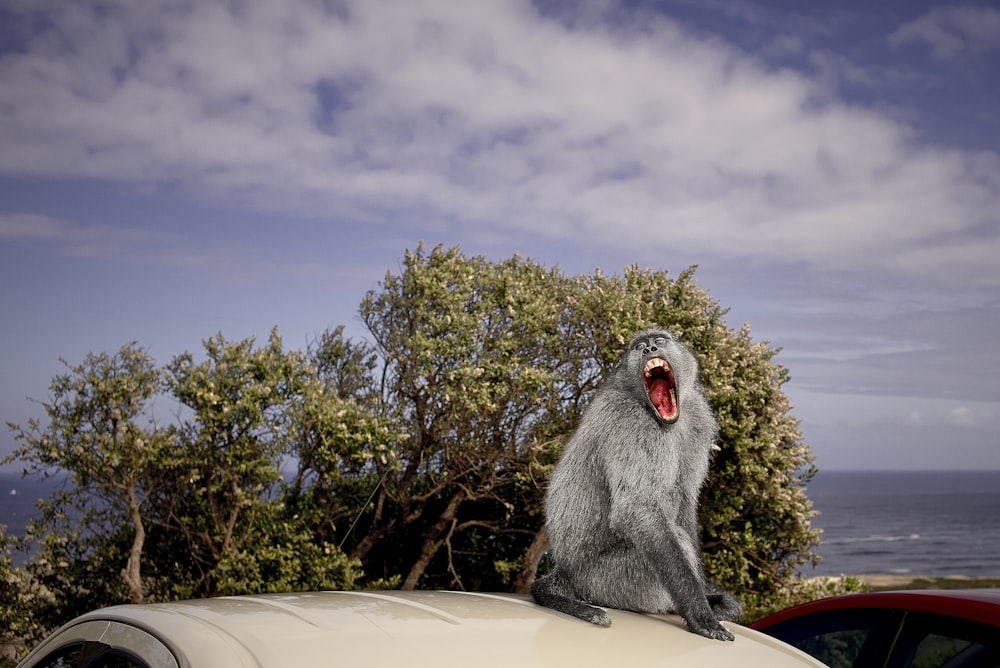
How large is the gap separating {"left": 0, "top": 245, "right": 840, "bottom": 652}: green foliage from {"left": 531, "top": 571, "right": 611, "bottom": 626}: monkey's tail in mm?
7731

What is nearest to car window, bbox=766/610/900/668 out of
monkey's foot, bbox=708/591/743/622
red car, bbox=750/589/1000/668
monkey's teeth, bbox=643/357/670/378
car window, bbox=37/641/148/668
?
red car, bbox=750/589/1000/668

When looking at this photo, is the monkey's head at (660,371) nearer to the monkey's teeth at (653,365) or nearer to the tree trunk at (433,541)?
the monkey's teeth at (653,365)

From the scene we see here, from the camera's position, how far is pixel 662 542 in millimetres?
3643

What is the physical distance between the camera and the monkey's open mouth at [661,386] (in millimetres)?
3957

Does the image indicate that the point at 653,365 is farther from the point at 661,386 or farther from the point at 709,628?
the point at 709,628

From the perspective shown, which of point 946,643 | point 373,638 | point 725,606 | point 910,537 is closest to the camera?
point 373,638

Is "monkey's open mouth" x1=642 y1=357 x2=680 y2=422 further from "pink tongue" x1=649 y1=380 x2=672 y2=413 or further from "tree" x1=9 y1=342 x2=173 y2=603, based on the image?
"tree" x1=9 y1=342 x2=173 y2=603

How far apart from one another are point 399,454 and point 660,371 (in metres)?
9.40

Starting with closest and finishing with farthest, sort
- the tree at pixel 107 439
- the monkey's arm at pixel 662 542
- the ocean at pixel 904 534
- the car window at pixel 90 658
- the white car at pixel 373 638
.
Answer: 1. the white car at pixel 373 638
2. the car window at pixel 90 658
3. the monkey's arm at pixel 662 542
4. the tree at pixel 107 439
5. the ocean at pixel 904 534

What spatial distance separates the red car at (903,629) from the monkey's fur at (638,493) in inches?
19.1

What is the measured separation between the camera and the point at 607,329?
12641mm

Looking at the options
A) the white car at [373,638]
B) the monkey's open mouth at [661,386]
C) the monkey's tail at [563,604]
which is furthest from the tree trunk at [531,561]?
the white car at [373,638]

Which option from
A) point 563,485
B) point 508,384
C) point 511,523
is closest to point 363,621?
point 563,485

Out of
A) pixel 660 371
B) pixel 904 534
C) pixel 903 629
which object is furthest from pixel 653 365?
pixel 904 534
